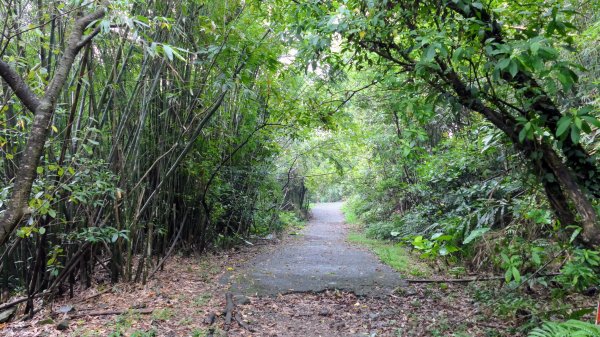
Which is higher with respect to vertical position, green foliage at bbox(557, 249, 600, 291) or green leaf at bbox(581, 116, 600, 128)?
green leaf at bbox(581, 116, 600, 128)

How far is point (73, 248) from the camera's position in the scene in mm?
4801

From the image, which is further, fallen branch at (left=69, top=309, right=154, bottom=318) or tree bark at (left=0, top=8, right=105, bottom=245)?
fallen branch at (left=69, top=309, right=154, bottom=318)

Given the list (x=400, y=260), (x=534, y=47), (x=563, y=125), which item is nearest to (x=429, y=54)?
Answer: (x=534, y=47)

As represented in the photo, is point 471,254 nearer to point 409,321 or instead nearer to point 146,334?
point 409,321

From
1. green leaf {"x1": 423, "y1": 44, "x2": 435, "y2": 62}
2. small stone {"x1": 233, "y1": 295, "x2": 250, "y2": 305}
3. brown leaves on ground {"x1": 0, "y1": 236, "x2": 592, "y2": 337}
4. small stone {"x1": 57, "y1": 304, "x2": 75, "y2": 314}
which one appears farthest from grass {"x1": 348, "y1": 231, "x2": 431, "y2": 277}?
small stone {"x1": 57, "y1": 304, "x2": 75, "y2": 314}

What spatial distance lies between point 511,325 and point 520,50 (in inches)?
108

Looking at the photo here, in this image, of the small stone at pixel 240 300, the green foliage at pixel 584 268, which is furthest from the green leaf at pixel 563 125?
the small stone at pixel 240 300

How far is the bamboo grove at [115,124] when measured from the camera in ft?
11.8

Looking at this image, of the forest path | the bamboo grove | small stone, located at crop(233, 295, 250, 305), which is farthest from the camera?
the forest path

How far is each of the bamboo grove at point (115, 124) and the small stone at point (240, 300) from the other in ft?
4.65

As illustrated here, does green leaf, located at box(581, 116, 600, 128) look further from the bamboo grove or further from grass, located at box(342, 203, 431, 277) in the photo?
grass, located at box(342, 203, 431, 277)

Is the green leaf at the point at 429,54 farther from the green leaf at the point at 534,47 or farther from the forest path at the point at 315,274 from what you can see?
the forest path at the point at 315,274

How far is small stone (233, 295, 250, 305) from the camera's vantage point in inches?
188

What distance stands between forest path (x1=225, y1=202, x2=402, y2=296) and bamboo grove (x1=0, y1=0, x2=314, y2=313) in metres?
1.61
